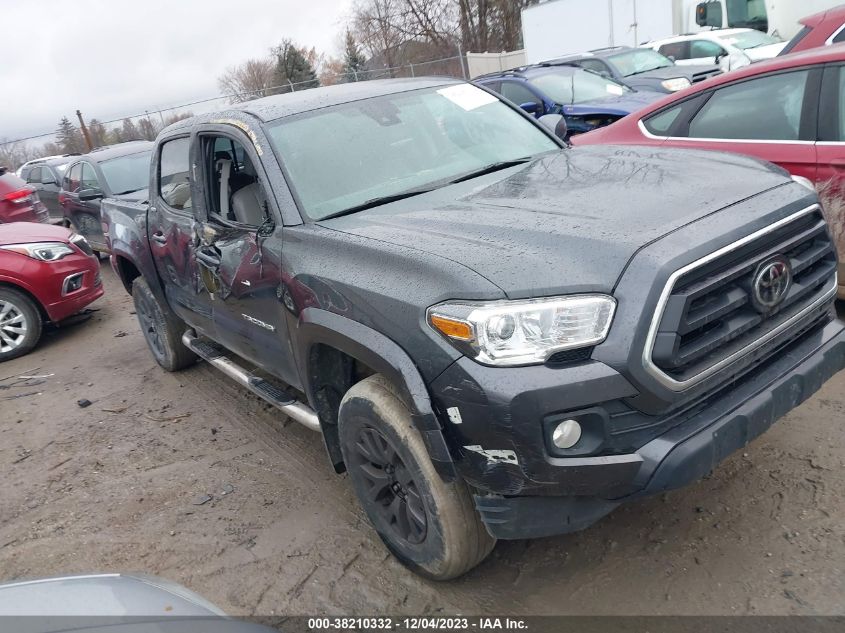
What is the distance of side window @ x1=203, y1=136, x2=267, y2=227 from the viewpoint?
11.8 ft

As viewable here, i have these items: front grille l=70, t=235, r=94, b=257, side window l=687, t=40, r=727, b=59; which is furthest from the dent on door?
side window l=687, t=40, r=727, b=59

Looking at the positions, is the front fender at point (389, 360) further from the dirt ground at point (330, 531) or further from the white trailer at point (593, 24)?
the white trailer at point (593, 24)

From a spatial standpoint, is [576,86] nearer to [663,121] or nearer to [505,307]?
[663,121]

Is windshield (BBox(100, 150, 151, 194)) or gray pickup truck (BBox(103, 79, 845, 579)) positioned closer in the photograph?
gray pickup truck (BBox(103, 79, 845, 579))

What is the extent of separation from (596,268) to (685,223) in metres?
0.41

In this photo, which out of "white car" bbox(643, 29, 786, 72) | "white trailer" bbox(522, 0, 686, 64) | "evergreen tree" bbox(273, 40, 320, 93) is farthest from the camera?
"evergreen tree" bbox(273, 40, 320, 93)

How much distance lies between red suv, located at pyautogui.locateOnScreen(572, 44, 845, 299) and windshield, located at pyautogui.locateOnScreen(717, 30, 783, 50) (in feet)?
42.4

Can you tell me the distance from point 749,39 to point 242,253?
1699cm

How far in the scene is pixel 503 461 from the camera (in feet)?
7.64

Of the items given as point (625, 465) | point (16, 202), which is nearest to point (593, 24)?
point (16, 202)

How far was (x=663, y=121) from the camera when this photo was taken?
500 centimetres

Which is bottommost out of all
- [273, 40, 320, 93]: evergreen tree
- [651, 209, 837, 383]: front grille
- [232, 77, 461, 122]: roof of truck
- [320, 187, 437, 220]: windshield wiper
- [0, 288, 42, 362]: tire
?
[0, 288, 42, 362]: tire

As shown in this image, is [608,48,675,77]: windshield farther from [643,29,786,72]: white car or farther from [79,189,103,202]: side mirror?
[79,189,103,202]: side mirror

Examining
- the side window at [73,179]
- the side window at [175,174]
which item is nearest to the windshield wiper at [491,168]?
the side window at [175,174]
